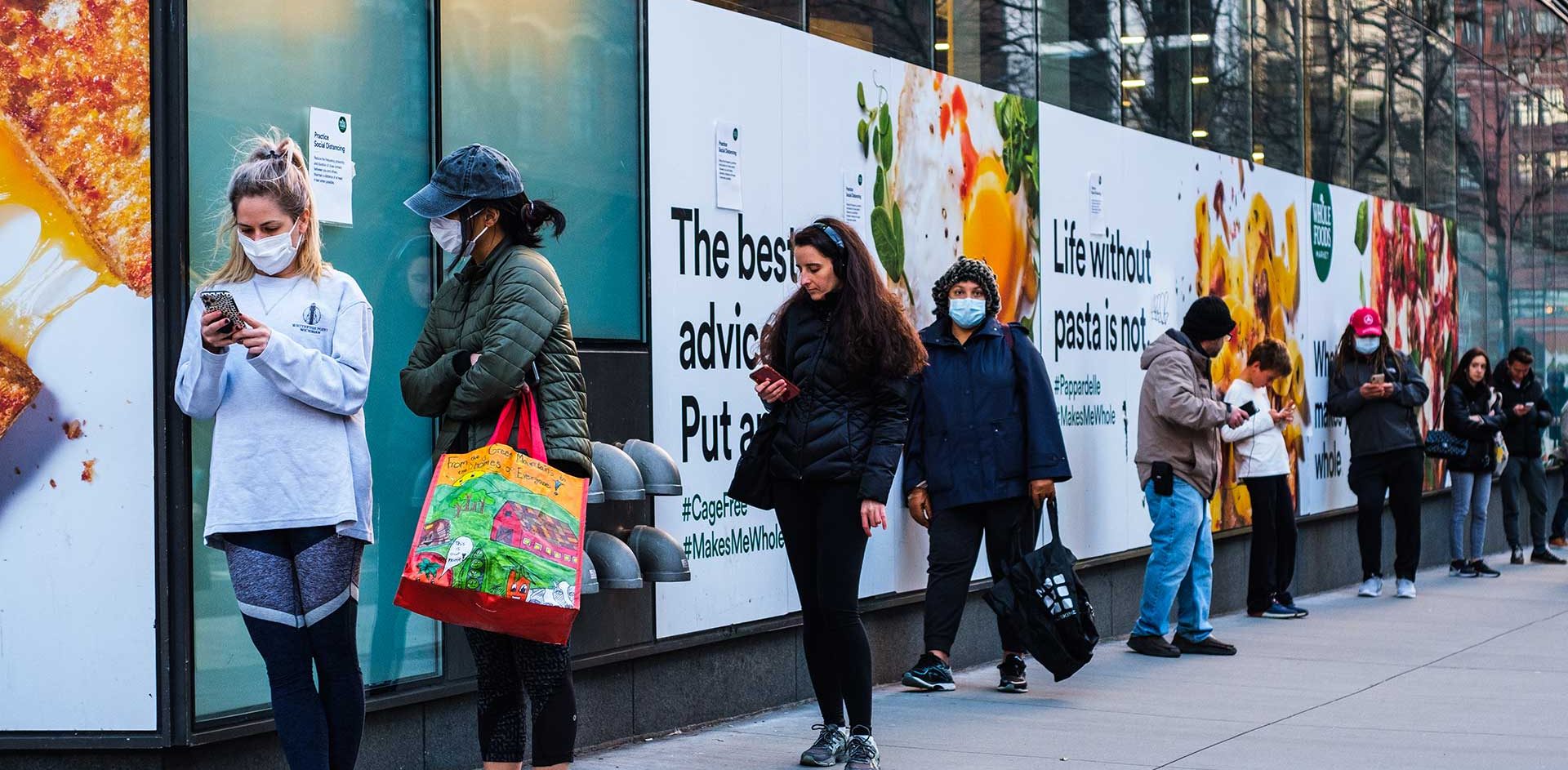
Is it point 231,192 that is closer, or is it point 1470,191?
point 231,192

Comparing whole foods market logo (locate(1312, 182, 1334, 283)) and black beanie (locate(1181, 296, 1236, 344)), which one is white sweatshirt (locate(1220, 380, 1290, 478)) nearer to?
black beanie (locate(1181, 296, 1236, 344))

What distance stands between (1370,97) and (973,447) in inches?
376

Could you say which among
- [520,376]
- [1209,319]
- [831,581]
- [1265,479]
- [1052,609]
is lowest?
[1052,609]

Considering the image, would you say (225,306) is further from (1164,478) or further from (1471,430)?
(1471,430)

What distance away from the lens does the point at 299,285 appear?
4.70 meters

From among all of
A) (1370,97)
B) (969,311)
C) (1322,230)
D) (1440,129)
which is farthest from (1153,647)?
(1440,129)

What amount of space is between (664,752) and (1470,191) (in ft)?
49.1

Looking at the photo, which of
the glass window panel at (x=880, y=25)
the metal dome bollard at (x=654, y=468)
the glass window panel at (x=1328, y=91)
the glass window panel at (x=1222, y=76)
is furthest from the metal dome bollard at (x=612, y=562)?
the glass window panel at (x=1328, y=91)

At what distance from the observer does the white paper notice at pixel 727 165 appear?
756 cm

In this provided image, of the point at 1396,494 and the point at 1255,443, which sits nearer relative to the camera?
the point at 1255,443

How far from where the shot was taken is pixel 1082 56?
11.1m

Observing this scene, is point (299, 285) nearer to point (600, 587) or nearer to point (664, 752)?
point (600, 587)

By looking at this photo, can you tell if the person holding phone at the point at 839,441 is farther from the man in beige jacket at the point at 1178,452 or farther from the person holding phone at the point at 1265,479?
the person holding phone at the point at 1265,479

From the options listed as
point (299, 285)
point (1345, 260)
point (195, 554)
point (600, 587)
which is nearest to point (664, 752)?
point (600, 587)
